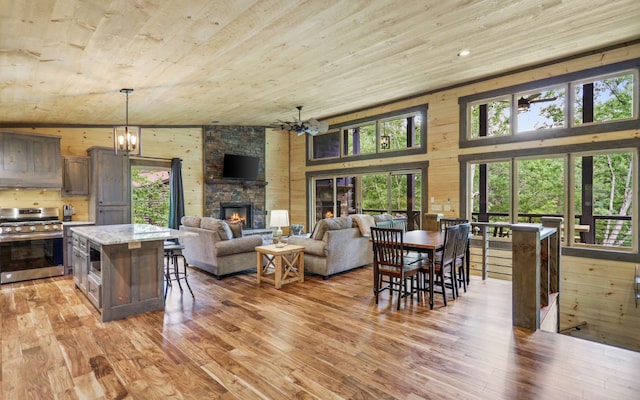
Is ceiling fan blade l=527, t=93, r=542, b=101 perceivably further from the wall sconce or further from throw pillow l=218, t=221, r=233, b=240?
throw pillow l=218, t=221, r=233, b=240

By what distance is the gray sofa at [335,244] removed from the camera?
5.44 m

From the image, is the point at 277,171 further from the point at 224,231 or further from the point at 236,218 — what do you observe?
the point at 224,231

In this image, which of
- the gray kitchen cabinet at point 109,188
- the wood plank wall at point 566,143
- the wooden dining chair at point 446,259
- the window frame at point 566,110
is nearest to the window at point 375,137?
the wood plank wall at point 566,143

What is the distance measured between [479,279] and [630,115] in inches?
131

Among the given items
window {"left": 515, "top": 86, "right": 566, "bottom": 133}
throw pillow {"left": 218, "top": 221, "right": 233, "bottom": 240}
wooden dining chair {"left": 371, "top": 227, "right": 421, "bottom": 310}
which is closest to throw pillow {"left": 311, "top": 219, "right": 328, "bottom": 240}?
wooden dining chair {"left": 371, "top": 227, "right": 421, "bottom": 310}

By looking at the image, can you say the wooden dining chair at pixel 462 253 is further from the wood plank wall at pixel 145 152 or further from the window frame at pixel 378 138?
the wood plank wall at pixel 145 152

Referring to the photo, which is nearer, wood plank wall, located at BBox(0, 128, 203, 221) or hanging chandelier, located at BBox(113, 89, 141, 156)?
hanging chandelier, located at BBox(113, 89, 141, 156)

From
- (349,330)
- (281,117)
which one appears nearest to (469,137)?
(281,117)

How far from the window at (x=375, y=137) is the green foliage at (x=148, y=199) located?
13.3 ft

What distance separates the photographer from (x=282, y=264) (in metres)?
5.20

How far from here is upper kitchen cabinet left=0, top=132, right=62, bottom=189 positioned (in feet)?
17.6

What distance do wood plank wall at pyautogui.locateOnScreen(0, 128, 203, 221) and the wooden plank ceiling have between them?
1.70 feet

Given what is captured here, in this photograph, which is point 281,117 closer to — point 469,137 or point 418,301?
point 469,137

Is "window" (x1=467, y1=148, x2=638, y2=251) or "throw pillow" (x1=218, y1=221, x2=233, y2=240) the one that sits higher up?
"window" (x1=467, y1=148, x2=638, y2=251)
